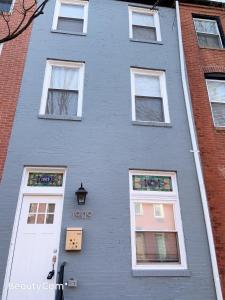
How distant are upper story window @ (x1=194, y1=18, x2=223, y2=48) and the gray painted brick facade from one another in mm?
1322

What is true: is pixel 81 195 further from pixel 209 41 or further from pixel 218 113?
pixel 209 41

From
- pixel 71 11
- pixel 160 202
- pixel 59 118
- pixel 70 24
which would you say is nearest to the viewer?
pixel 160 202

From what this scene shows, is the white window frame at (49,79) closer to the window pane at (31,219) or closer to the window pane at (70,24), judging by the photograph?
the window pane at (70,24)

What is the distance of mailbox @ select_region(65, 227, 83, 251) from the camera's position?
17.1 feet

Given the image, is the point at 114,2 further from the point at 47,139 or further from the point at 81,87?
the point at 47,139

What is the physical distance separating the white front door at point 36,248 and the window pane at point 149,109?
3.09 metres

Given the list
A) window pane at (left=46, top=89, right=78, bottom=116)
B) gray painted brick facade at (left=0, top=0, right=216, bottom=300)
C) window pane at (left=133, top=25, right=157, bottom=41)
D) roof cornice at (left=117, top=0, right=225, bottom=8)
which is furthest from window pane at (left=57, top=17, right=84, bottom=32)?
window pane at (left=46, top=89, right=78, bottom=116)

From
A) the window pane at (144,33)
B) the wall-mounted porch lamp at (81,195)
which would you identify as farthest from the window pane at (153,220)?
the window pane at (144,33)

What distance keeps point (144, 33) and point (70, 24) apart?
7.79ft

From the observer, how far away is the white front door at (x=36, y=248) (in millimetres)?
5004

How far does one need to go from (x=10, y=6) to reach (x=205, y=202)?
8415 mm

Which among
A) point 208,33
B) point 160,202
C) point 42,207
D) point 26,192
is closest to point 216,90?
point 208,33

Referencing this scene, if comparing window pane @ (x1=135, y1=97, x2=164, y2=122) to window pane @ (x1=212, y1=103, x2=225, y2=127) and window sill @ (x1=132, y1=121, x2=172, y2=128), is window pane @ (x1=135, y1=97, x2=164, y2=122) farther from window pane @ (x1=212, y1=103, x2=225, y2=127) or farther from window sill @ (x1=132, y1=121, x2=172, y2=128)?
window pane @ (x1=212, y1=103, x2=225, y2=127)

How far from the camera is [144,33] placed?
28.6 ft
